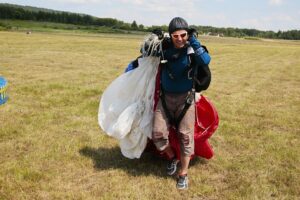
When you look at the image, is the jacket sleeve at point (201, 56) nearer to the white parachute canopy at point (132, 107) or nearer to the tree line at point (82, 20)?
the white parachute canopy at point (132, 107)

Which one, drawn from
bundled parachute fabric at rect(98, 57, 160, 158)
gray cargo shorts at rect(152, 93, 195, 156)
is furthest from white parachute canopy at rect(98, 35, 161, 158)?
gray cargo shorts at rect(152, 93, 195, 156)

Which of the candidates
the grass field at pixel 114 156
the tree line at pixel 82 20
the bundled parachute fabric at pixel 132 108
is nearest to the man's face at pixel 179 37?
the bundled parachute fabric at pixel 132 108

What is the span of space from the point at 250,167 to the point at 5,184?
3.47m

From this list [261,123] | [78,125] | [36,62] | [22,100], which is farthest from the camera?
[36,62]

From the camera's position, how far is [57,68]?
16.6 meters

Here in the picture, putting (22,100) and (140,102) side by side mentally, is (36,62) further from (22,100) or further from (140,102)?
(140,102)

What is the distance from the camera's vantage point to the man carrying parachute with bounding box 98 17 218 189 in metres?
4.88

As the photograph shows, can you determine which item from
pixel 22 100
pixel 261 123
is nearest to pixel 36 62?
pixel 22 100

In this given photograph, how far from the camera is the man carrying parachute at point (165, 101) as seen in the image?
16.0ft

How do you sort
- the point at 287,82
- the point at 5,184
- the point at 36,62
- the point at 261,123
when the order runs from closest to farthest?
the point at 5,184 < the point at 261,123 < the point at 287,82 < the point at 36,62

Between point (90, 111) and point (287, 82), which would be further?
point (287, 82)

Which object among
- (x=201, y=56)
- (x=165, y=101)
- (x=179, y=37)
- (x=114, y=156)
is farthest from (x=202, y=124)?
(x=114, y=156)

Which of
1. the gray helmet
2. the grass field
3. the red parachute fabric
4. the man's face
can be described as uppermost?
the gray helmet

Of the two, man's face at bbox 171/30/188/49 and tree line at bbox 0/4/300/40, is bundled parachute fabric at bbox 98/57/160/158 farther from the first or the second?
tree line at bbox 0/4/300/40
